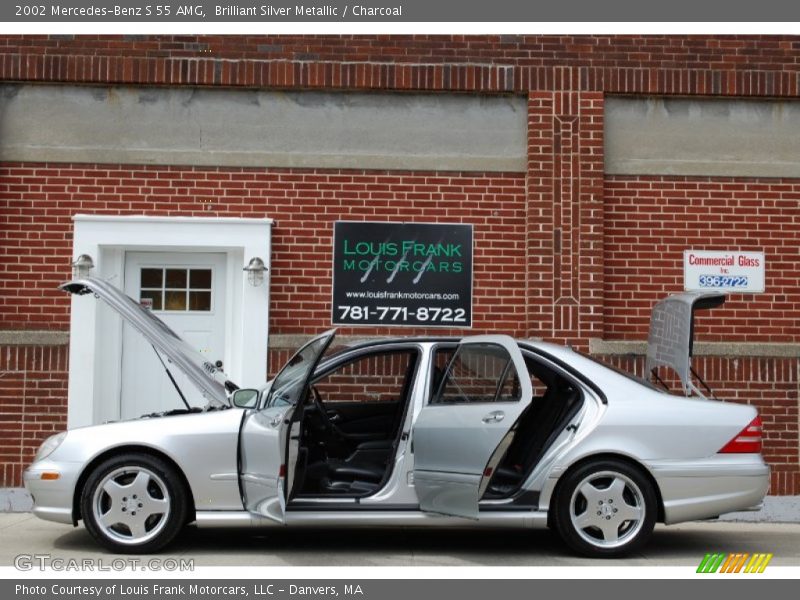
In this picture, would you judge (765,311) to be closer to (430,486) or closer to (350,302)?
(350,302)

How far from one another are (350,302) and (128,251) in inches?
89.5

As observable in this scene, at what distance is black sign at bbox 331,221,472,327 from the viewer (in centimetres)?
1105

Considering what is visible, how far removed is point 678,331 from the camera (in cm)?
863

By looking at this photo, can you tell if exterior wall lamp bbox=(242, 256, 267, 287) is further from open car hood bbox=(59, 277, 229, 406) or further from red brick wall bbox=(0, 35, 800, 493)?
open car hood bbox=(59, 277, 229, 406)

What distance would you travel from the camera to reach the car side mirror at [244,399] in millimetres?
7648

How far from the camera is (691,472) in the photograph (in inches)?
294

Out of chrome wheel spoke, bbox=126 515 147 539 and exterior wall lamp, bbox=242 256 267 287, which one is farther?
exterior wall lamp, bbox=242 256 267 287

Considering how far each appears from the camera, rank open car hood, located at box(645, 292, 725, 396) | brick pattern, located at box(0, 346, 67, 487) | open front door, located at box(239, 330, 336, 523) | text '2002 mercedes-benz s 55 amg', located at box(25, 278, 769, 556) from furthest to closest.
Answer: brick pattern, located at box(0, 346, 67, 487) → open car hood, located at box(645, 292, 725, 396) → text '2002 mercedes-benz s 55 amg', located at box(25, 278, 769, 556) → open front door, located at box(239, 330, 336, 523)

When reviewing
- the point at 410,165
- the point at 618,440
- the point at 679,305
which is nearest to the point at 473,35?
the point at 410,165

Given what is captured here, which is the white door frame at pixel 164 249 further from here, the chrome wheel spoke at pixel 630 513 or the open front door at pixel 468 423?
the chrome wheel spoke at pixel 630 513

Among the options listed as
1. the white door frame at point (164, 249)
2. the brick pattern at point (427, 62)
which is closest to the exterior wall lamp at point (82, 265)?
the white door frame at point (164, 249)

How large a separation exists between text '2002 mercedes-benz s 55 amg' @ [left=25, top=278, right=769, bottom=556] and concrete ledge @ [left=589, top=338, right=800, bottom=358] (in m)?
3.25

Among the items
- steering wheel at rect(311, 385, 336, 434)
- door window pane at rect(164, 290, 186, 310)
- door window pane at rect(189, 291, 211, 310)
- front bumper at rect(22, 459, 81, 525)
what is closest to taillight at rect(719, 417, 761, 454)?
steering wheel at rect(311, 385, 336, 434)

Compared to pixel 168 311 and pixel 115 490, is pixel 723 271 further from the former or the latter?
pixel 115 490
